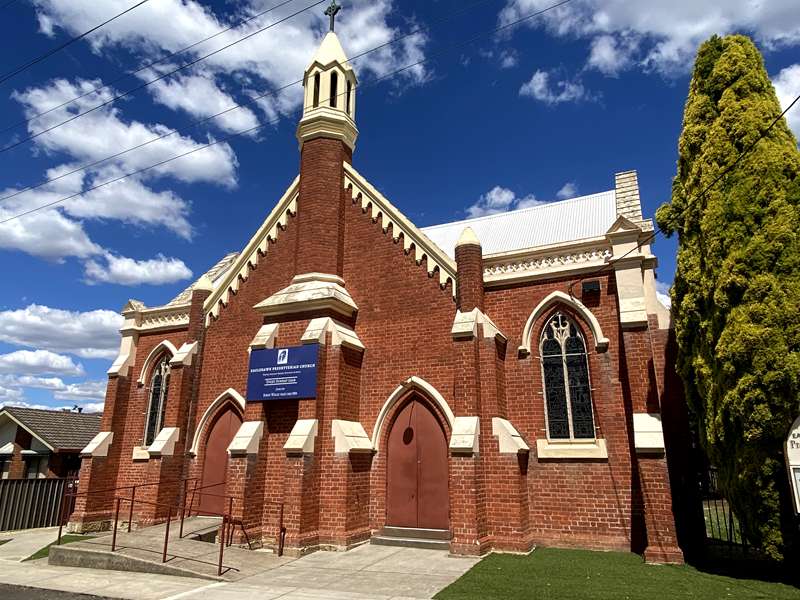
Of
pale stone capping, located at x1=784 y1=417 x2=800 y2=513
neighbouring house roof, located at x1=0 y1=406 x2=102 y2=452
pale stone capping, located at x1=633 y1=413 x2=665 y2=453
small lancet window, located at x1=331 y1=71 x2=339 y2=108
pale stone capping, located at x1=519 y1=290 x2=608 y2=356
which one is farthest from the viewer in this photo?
neighbouring house roof, located at x1=0 y1=406 x2=102 y2=452

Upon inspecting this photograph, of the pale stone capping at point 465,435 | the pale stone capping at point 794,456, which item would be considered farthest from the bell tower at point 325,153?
the pale stone capping at point 794,456

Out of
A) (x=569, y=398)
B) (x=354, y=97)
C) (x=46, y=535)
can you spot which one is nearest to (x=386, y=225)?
(x=354, y=97)

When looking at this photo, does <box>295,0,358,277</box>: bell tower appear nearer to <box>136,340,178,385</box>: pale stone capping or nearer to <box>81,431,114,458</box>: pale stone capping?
<box>136,340,178,385</box>: pale stone capping

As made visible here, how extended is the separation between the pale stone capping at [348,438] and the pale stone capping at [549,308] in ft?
14.6

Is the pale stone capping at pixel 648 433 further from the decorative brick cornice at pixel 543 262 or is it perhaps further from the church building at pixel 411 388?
the decorative brick cornice at pixel 543 262

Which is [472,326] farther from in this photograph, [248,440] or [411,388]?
[248,440]

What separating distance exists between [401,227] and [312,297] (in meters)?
3.21

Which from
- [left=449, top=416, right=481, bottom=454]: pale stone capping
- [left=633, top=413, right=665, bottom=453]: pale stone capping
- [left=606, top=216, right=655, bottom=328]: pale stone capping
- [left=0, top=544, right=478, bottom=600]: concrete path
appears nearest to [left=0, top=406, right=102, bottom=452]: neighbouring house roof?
[left=0, top=544, right=478, bottom=600]: concrete path

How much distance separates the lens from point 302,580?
9328 millimetres

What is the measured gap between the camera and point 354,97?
17594 mm

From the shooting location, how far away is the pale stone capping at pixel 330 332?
1330 cm

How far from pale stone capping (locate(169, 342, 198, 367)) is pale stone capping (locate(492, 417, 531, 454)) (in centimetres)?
996

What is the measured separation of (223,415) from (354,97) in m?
11.0

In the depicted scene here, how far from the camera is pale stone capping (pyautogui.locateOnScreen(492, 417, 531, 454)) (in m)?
11.7
